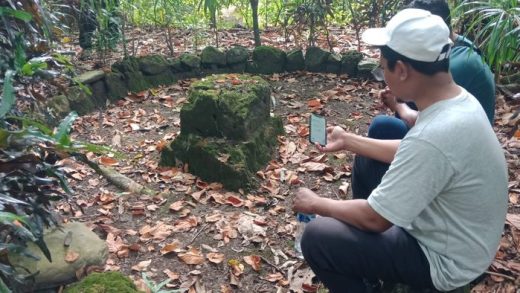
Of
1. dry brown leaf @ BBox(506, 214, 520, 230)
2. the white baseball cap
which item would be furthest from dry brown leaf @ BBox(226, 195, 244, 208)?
the white baseball cap

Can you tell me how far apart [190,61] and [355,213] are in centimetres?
409

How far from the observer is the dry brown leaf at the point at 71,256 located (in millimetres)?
2459

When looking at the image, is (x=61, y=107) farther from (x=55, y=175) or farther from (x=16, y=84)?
(x=55, y=175)

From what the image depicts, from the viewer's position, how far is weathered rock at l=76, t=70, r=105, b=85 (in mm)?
4951

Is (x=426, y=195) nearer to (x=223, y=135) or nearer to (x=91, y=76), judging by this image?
(x=223, y=135)

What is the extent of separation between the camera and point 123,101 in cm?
525

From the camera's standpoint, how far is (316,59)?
574 centimetres

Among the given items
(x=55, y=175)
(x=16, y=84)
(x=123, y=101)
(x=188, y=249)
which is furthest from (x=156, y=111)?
(x=55, y=175)

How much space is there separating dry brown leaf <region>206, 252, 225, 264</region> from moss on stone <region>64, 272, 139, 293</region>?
2.30ft

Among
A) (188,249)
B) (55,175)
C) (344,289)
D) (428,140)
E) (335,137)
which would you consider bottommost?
(188,249)

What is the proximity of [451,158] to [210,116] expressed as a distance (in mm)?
2197

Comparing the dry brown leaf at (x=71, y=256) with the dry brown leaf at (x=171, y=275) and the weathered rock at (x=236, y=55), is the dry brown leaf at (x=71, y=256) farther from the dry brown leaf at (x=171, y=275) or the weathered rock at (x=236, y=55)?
the weathered rock at (x=236, y=55)

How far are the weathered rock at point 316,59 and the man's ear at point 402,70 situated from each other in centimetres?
394

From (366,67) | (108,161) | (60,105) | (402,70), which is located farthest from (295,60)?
(402,70)
